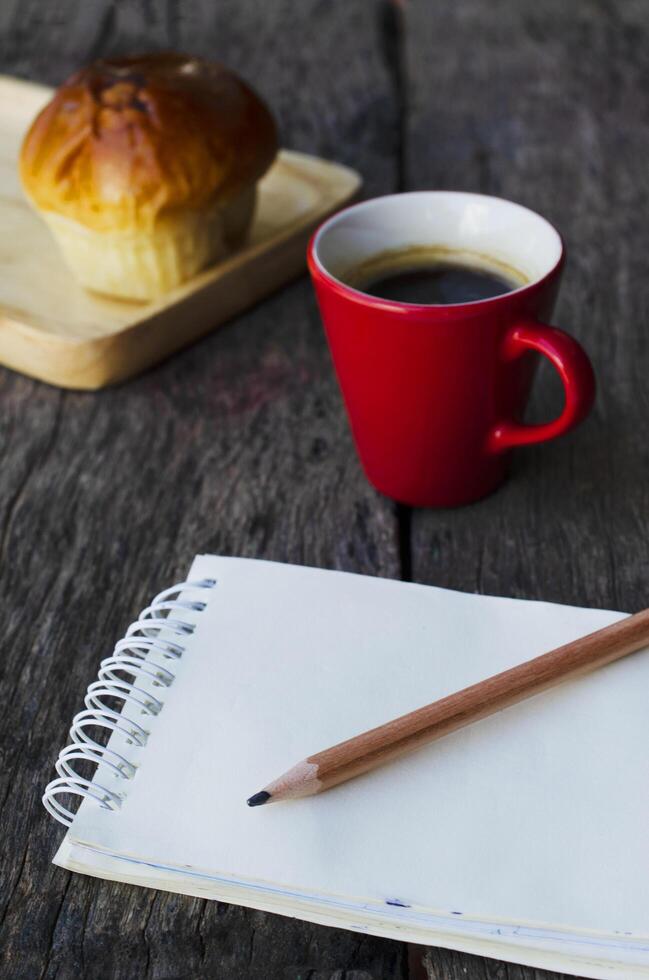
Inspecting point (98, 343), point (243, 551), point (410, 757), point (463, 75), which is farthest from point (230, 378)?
point (463, 75)

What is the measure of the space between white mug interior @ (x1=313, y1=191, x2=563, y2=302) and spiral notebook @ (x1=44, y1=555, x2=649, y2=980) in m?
0.26

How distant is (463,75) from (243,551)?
1065mm

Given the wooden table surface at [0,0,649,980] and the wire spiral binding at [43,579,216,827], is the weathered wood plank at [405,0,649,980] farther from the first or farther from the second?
the wire spiral binding at [43,579,216,827]

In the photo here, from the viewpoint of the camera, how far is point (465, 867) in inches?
20.6

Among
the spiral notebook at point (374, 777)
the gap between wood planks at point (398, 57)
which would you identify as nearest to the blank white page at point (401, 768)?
the spiral notebook at point (374, 777)

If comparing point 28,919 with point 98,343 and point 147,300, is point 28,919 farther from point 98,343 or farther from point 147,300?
Result: point 147,300

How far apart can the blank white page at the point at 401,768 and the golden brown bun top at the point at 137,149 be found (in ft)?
1.43

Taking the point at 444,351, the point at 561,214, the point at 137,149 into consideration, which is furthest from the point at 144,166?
the point at 561,214

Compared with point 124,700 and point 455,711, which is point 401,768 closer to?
point 455,711

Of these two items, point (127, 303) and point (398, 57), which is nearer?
point (127, 303)

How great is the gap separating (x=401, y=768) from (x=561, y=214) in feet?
2.70

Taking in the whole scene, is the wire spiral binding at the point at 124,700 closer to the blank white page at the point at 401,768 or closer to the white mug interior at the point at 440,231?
the blank white page at the point at 401,768

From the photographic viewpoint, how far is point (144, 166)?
94cm

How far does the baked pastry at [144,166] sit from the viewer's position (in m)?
0.95
